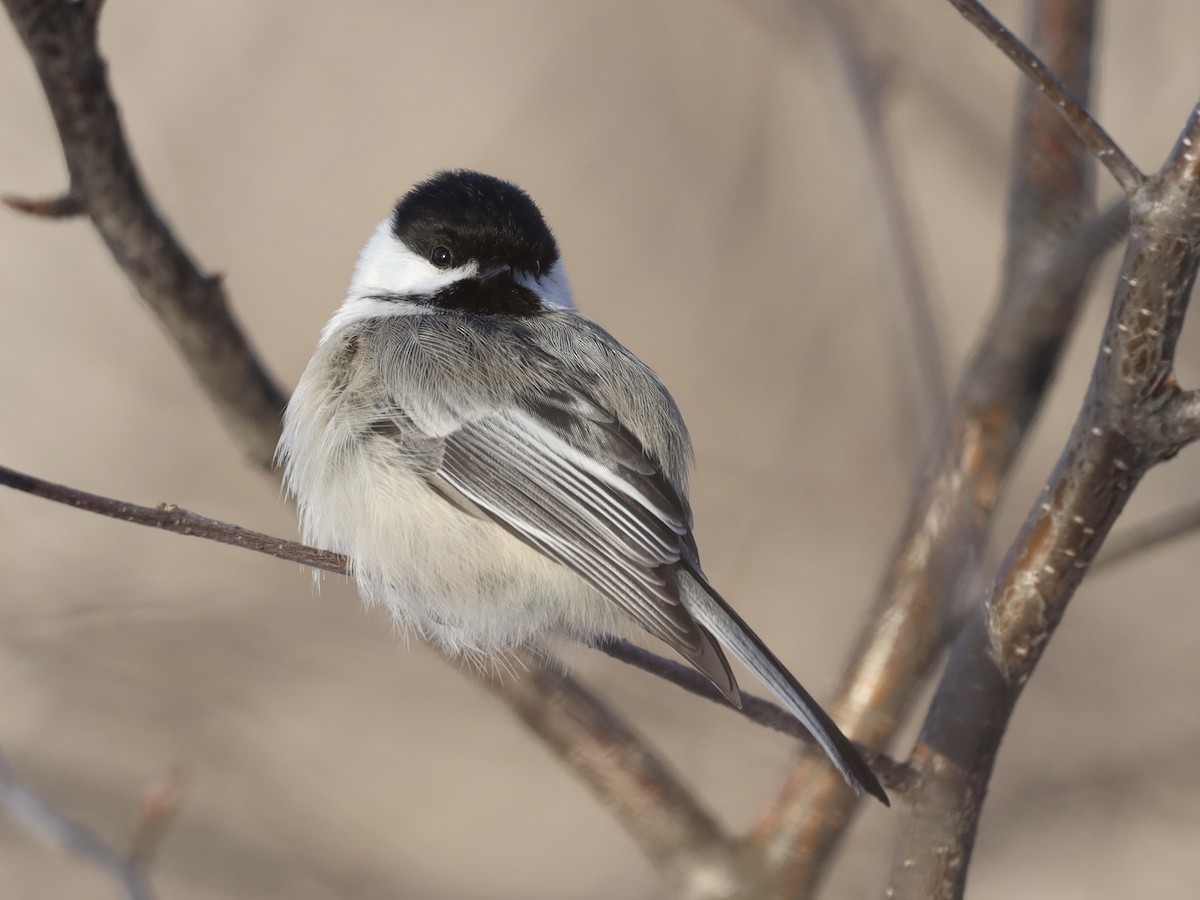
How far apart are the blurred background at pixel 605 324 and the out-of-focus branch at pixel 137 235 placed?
0.80 m

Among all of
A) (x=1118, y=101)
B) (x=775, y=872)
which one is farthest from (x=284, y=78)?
(x=775, y=872)

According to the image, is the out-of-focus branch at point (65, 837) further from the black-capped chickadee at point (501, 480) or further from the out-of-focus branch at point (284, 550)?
the black-capped chickadee at point (501, 480)

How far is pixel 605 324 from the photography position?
396 cm

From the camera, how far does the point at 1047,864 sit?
10.9 ft

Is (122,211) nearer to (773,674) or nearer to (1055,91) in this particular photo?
(773,674)

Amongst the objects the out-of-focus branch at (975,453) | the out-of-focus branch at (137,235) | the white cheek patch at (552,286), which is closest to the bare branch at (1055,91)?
the out-of-focus branch at (975,453)

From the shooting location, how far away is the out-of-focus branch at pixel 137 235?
1.77 metres

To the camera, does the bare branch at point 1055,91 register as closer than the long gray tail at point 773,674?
Yes

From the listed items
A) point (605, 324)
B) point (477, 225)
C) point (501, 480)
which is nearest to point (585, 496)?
point (501, 480)

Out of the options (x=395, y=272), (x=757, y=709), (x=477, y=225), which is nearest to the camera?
(x=757, y=709)

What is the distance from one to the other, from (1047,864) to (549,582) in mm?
2158

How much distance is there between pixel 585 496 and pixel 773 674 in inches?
18.0

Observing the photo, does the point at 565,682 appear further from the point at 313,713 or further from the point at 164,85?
the point at 164,85

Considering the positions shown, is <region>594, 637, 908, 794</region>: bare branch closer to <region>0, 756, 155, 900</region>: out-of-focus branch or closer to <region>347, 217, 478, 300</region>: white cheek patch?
<region>0, 756, 155, 900</region>: out-of-focus branch
